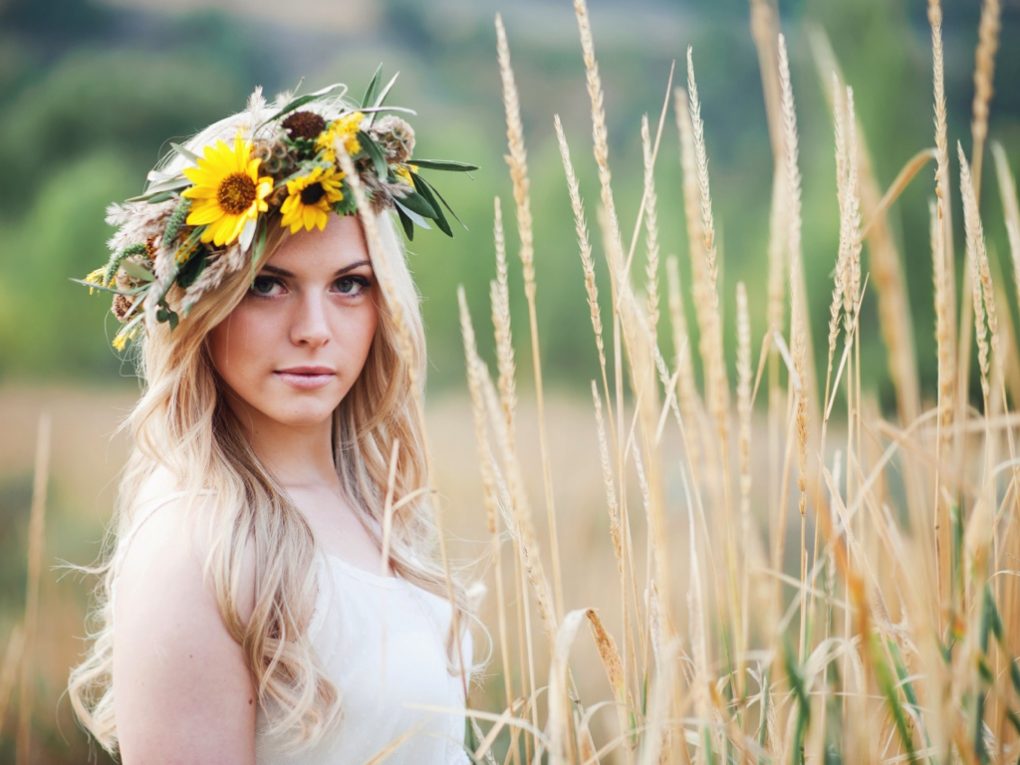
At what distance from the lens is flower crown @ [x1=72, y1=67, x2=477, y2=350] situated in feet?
4.29

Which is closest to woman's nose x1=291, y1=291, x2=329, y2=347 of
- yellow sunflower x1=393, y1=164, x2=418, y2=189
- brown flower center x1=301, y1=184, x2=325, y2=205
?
brown flower center x1=301, y1=184, x2=325, y2=205

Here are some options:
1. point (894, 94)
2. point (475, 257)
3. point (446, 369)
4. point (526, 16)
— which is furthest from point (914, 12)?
point (446, 369)

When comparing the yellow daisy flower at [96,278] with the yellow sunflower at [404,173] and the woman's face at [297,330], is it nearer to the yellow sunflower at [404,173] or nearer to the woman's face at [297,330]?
the woman's face at [297,330]

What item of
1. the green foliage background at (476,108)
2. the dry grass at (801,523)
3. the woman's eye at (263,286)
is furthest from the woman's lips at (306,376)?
the green foliage background at (476,108)

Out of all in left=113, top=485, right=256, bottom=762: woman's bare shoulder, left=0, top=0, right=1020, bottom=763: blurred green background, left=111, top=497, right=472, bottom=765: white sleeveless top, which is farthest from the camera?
left=0, top=0, right=1020, bottom=763: blurred green background

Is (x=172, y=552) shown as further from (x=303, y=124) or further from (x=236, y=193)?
(x=303, y=124)

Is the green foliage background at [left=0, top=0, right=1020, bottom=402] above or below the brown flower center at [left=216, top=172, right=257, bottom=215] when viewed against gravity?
above

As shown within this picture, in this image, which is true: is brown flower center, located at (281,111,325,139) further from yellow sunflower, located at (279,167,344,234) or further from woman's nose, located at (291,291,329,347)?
woman's nose, located at (291,291,329,347)

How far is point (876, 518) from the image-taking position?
3.43ft

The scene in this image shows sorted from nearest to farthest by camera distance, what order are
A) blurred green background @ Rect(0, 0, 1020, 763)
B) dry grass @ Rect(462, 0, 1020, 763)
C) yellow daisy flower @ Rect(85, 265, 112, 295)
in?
dry grass @ Rect(462, 0, 1020, 763) < yellow daisy flower @ Rect(85, 265, 112, 295) < blurred green background @ Rect(0, 0, 1020, 763)

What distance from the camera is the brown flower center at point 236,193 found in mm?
1321

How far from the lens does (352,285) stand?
1435 mm

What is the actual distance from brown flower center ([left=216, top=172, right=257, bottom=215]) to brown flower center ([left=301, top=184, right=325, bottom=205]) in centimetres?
7

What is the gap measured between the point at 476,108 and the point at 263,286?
187 inches
